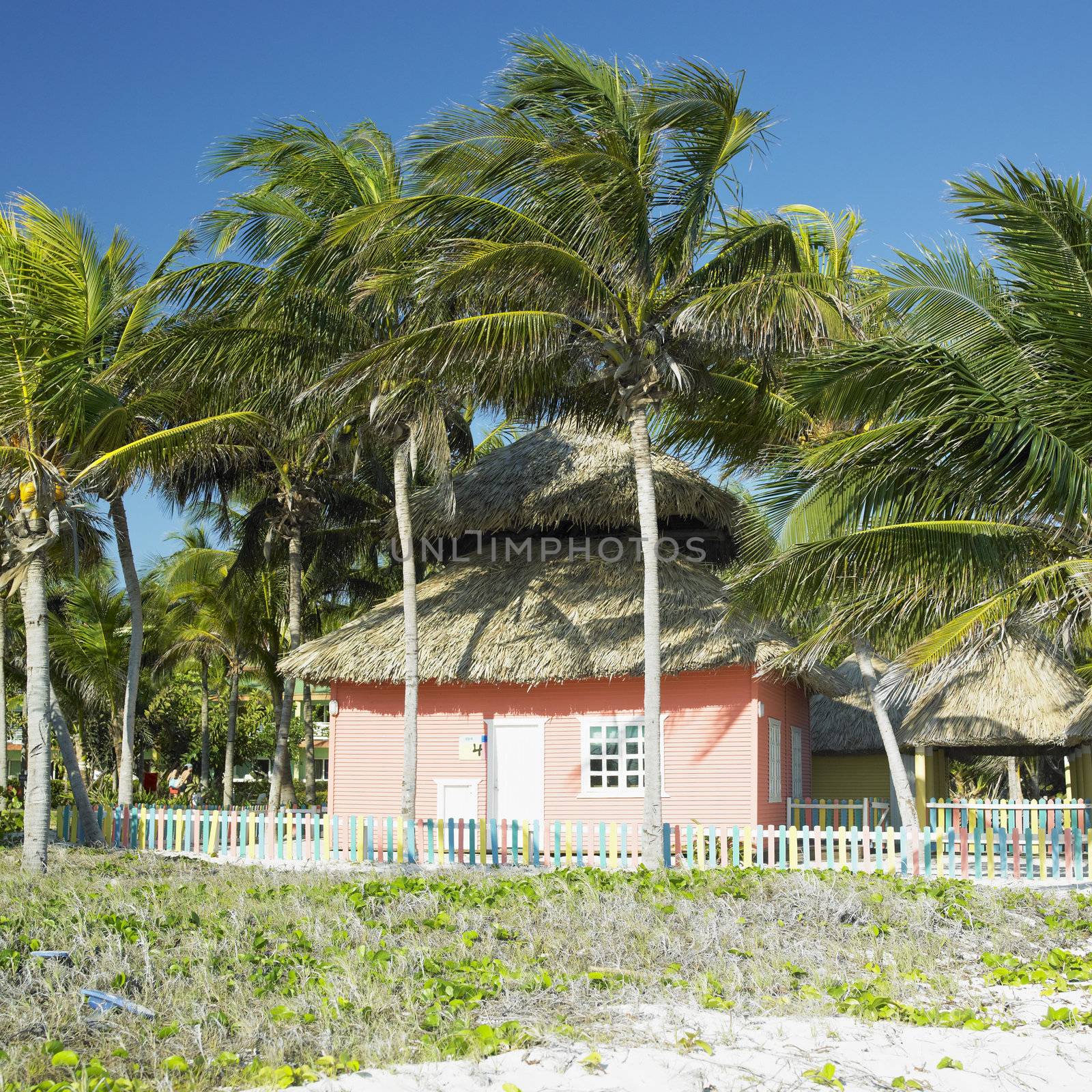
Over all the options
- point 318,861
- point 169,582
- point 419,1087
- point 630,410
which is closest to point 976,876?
point 630,410

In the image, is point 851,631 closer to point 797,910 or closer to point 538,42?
point 797,910

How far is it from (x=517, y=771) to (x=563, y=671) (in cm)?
200

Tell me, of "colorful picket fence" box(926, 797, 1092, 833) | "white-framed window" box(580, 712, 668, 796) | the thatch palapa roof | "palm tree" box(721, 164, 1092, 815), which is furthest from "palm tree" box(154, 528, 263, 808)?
"palm tree" box(721, 164, 1092, 815)

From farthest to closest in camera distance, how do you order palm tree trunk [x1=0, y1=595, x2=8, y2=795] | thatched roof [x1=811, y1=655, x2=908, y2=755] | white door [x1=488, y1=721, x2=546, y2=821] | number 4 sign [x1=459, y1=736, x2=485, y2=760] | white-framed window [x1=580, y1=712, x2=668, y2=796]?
thatched roof [x1=811, y1=655, x2=908, y2=755]
palm tree trunk [x1=0, y1=595, x2=8, y2=795]
number 4 sign [x1=459, y1=736, x2=485, y2=760]
white door [x1=488, y1=721, x2=546, y2=821]
white-framed window [x1=580, y1=712, x2=668, y2=796]

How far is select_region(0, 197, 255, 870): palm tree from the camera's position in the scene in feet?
39.5

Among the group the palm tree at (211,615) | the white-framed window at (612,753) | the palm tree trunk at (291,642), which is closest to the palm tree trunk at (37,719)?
the palm tree trunk at (291,642)

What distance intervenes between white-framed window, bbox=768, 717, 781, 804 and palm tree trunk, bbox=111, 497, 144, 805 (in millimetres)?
9697

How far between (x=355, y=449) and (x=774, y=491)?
10134mm

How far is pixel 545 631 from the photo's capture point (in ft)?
57.2

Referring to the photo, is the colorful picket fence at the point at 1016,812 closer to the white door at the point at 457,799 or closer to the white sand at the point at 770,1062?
the white door at the point at 457,799

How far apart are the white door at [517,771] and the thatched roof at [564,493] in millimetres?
3441

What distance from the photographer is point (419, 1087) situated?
4688 mm

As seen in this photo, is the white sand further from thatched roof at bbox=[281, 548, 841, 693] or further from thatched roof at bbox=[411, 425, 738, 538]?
thatched roof at bbox=[411, 425, 738, 538]

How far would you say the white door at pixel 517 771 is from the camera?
57.5 ft
